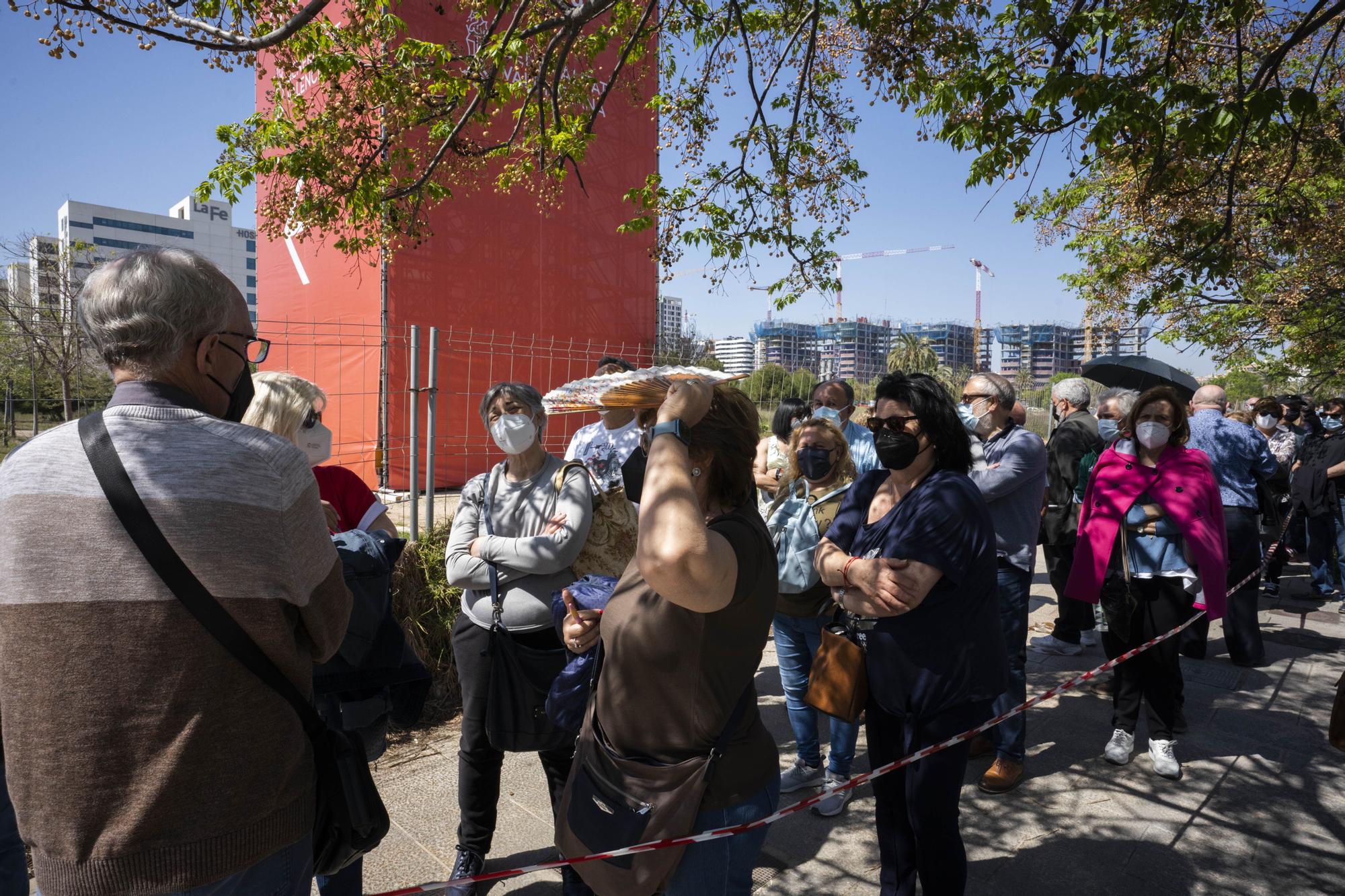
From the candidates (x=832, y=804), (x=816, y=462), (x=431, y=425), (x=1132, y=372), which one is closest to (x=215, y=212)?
(x=431, y=425)

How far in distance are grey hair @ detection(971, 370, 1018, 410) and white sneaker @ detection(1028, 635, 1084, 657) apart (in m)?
2.49

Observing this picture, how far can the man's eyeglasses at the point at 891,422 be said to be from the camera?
2.62 meters

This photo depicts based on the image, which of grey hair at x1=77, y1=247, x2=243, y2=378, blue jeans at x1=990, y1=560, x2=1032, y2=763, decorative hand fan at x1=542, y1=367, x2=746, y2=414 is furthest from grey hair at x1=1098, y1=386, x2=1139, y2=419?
grey hair at x1=77, y1=247, x2=243, y2=378

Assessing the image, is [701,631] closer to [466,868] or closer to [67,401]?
[466,868]

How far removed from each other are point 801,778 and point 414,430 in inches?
118

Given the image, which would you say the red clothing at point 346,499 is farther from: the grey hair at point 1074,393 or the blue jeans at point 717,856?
the grey hair at point 1074,393

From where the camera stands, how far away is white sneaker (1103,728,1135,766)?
12.8 ft

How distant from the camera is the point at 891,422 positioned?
2.64 metres

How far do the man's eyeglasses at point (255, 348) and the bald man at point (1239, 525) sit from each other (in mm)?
5777

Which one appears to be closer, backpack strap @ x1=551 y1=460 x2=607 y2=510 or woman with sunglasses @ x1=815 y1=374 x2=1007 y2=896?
woman with sunglasses @ x1=815 y1=374 x2=1007 y2=896

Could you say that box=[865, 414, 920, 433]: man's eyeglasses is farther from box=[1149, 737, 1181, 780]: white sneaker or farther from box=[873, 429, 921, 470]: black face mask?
box=[1149, 737, 1181, 780]: white sneaker

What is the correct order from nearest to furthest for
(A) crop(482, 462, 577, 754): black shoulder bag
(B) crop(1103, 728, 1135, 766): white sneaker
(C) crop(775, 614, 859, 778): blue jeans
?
1. (A) crop(482, 462, 577, 754): black shoulder bag
2. (C) crop(775, 614, 859, 778): blue jeans
3. (B) crop(1103, 728, 1135, 766): white sneaker

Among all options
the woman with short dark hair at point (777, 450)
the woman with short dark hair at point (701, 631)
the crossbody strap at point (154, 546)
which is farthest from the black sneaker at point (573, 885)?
the woman with short dark hair at point (777, 450)

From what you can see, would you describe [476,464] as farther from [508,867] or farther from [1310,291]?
[1310,291]
